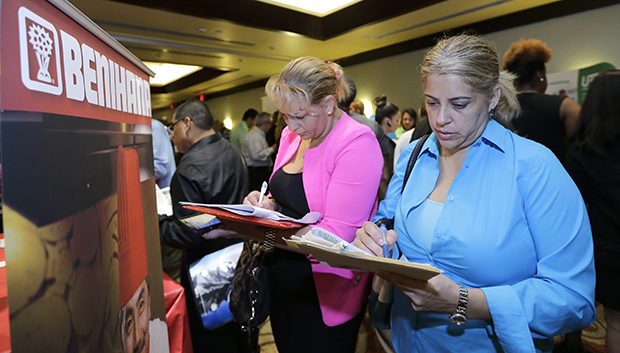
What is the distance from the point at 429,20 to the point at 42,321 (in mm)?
6882

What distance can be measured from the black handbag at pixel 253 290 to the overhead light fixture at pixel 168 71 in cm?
1133

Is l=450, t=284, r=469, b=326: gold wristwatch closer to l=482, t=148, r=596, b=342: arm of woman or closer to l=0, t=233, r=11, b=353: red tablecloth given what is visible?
l=482, t=148, r=596, b=342: arm of woman

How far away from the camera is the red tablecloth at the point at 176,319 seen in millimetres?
1669

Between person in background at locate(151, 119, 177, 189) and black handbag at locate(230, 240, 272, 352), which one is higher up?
person in background at locate(151, 119, 177, 189)

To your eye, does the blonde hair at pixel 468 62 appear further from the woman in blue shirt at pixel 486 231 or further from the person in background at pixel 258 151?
the person in background at pixel 258 151

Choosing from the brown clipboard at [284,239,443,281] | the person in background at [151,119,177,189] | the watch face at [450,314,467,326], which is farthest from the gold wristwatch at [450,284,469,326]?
the person in background at [151,119,177,189]

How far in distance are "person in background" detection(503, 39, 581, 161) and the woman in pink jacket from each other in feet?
4.83

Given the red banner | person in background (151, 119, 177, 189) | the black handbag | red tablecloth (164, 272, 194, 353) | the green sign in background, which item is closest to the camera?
the red banner

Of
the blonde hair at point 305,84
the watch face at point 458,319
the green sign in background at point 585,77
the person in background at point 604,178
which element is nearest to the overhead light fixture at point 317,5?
the green sign in background at point 585,77

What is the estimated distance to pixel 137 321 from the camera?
1030mm

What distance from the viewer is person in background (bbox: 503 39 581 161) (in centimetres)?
230

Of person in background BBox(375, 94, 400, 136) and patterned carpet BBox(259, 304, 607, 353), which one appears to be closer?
patterned carpet BBox(259, 304, 607, 353)

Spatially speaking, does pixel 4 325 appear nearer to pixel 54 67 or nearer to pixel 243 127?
pixel 54 67

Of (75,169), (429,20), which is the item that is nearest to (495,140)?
(75,169)
